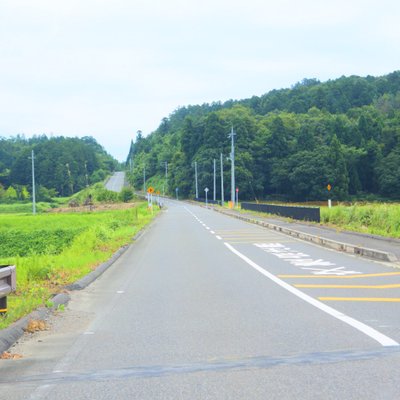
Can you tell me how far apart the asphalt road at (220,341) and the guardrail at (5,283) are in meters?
0.87

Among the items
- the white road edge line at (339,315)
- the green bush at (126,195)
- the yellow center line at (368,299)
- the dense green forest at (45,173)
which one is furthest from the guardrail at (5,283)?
the dense green forest at (45,173)

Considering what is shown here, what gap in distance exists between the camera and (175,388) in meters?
5.11

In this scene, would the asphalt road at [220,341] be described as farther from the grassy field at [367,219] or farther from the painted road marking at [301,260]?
the grassy field at [367,219]

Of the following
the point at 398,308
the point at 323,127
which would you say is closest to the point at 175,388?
the point at 398,308

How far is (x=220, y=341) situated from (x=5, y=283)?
11.9ft

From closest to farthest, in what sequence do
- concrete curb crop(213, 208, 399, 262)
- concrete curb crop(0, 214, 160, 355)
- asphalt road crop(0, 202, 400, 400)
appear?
asphalt road crop(0, 202, 400, 400)
concrete curb crop(0, 214, 160, 355)
concrete curb crop(213, 208, 399, 262)

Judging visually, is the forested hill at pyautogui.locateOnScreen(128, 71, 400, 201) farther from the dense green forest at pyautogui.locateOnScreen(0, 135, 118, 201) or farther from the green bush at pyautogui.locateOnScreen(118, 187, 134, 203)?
the dense green forest at pyautogui.locateOnScreen(0, 135, 118, 201)

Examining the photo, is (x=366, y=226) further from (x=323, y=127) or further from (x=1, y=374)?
(x=323, y=127)

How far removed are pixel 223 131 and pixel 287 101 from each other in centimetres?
5328

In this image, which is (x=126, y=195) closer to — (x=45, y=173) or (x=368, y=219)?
(x=45, y=173)

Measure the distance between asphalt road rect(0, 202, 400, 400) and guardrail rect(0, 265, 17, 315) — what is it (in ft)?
2.85

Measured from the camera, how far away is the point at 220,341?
6.95 meters

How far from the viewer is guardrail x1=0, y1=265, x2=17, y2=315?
8.31 metres

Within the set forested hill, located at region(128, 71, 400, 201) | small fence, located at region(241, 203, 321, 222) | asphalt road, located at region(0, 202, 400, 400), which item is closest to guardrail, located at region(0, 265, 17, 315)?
asphalt road, located at region(0, 202, 400, 400)
